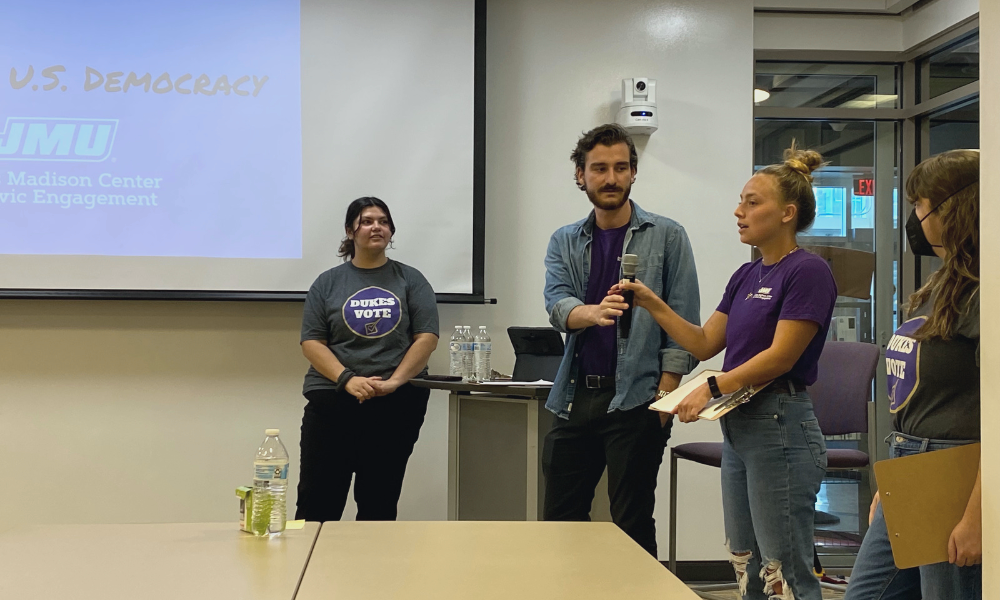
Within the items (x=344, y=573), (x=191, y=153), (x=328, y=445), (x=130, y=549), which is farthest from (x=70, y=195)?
(x=344, y=573)

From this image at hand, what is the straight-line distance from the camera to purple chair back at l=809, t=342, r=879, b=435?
10.7 ft

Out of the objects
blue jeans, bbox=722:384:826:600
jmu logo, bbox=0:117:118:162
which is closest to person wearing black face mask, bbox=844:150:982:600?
blue jeans, bbox=722:384:826:600

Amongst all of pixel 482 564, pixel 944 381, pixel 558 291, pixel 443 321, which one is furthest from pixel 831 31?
pixel 482 564

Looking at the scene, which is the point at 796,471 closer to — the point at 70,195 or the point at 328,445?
the point at 328,445

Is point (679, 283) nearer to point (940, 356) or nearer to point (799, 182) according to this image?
point (799, 182)

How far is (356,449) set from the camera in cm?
332

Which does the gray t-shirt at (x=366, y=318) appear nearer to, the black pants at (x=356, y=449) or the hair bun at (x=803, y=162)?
the black pants at (x=356, y=449)

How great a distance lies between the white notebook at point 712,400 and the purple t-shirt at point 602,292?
1.17 feet

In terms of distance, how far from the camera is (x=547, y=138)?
157 inches

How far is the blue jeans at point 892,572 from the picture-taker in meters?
1.59

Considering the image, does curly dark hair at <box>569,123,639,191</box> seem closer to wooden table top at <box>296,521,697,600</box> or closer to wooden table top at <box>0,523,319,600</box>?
wooden table top at <box>296,521,697,600</box>

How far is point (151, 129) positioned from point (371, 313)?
1.37 meters

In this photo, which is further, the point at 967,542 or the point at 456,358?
the point at 456,358

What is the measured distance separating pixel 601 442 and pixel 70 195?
8.57ft
